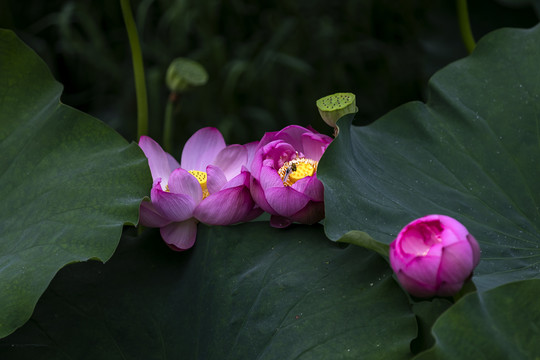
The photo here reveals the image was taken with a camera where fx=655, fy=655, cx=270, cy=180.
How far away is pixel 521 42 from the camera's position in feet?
3.26

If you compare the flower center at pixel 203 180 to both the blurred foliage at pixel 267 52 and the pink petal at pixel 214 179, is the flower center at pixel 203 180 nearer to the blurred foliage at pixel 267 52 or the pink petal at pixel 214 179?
the pink petal at pixel 214 179

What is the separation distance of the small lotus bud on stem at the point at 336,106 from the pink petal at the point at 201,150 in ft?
0.62

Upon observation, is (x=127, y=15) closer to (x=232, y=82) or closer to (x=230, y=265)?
(x=230, y=265)

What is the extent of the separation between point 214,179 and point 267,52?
1.77 m

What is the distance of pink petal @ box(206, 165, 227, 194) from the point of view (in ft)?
2.76

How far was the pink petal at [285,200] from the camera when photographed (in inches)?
30.8

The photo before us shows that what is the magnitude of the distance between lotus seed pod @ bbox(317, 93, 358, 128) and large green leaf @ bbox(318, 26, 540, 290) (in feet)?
0.08

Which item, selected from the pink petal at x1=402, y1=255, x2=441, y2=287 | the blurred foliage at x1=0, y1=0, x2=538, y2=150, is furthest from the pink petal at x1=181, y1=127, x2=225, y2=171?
the blurred foliage at x1=0, y1=0, x2=538, y2=150

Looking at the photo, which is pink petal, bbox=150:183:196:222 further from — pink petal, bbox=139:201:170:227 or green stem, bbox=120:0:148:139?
green stem, bbox=120:0:148:139

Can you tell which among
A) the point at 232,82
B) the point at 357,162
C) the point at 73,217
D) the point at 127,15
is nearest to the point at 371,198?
the point at 357,162

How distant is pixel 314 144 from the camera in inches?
34.5

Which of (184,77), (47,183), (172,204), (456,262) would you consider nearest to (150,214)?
(172,204)

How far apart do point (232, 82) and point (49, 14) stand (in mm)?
1195

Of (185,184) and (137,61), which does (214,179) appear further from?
(137,61)
